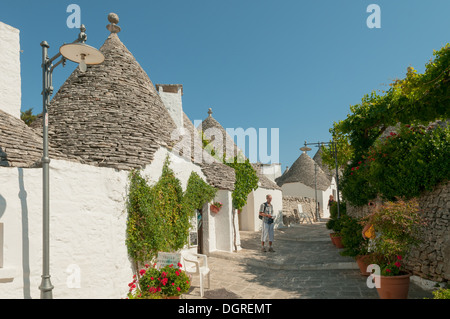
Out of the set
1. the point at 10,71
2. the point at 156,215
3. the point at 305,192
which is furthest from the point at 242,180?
the point at 305,192

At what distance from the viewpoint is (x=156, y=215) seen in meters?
7.11

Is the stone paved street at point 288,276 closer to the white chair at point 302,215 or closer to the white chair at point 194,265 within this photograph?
the white chair at point 194,265

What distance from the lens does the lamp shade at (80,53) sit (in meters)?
4.61

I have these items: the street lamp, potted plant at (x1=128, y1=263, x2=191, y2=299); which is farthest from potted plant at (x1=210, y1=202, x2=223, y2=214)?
the street lamp

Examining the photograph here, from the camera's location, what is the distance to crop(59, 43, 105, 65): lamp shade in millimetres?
4607

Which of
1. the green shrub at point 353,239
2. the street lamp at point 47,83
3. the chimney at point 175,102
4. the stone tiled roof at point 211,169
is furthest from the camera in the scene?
the chimney at point 175,102

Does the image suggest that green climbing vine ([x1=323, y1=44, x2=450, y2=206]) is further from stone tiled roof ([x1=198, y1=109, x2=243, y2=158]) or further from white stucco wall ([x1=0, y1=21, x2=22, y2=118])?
white stucco wall ([x1=0, y1=21, x2=22, y2=118])

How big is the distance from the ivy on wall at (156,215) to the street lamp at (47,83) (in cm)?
193

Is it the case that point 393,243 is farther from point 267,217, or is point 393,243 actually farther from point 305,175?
point 305,175

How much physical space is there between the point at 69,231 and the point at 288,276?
5.83 meters

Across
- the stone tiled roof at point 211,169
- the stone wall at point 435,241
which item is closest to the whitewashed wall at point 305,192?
the stone tiled roof at point 211,169

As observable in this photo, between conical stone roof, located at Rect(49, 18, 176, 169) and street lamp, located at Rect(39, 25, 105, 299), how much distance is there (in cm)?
184
